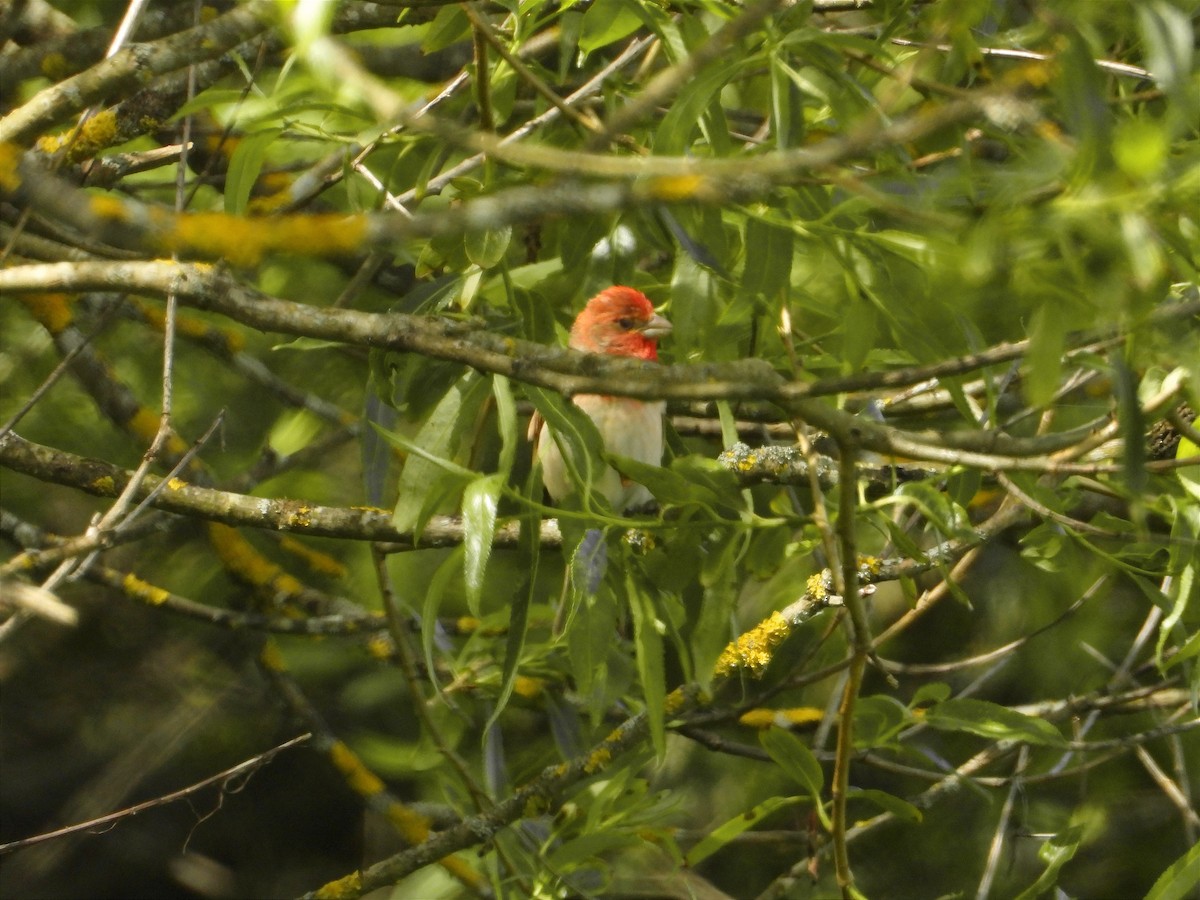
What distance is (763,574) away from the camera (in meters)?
3.39

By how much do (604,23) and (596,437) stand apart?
0.87 meters

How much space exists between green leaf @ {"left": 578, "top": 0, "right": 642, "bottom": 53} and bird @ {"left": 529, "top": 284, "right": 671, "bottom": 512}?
136 cm

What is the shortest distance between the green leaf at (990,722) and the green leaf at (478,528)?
4.57 feet

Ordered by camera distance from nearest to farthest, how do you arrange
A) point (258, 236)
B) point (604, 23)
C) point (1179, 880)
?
point (258, 236)
point (604, 23)
point (1179, 880)

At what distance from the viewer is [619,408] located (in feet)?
15.3

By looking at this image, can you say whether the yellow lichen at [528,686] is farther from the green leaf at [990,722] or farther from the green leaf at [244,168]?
the green leaf at [244,168]

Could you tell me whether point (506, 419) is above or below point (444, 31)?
below

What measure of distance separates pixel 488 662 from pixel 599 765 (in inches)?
23.6

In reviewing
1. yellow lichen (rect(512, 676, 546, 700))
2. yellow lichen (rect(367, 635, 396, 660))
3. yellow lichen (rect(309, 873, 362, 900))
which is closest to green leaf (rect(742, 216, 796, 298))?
yellow lichen (rect(512, 676, 546, 700))

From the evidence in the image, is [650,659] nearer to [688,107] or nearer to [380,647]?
[688,107]

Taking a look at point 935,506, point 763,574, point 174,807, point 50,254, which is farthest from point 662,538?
point 174,807

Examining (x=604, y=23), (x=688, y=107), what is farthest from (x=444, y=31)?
(x=688, y=107)

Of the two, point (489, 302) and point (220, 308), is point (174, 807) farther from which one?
point (220, 308)

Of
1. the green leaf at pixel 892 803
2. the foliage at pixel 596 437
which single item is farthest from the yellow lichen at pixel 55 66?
the green leaf at pixel 892 803
